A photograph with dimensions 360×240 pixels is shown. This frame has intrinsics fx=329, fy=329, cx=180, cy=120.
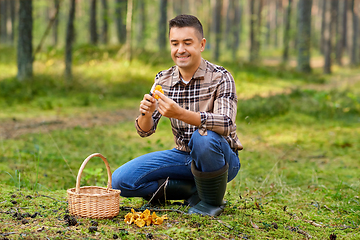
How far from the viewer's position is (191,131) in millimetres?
2799

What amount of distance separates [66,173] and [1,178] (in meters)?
0.72

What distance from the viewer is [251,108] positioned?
24.1 ft

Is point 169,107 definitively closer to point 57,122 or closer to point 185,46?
point 185,46

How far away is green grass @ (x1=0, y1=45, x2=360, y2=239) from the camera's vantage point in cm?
251

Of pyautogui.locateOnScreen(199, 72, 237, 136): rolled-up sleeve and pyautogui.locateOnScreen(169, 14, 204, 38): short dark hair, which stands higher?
pyautogui.locateOnScreen(169, 14, 204, 38): short dark hair

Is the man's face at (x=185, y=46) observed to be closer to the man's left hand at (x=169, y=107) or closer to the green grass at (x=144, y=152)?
the man's left hand at (x=169, y=107)

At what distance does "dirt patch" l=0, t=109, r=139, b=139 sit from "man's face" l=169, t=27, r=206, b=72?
3672 millimetres

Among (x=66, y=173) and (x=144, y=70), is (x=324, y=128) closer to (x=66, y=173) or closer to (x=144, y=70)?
(x=66, y=173)

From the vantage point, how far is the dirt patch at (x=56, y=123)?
6023 millimetres

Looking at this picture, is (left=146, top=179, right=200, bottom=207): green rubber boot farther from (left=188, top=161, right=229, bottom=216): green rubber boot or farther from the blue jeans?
(left=188, top=161, right=229, bottom=216): green rubber boot

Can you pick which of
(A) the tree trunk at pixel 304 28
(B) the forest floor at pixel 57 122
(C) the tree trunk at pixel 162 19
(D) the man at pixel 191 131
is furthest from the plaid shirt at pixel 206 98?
(C) the tree trunk at pixel 162 19

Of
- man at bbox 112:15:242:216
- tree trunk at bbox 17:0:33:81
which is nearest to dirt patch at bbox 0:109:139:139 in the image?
tree trunk at bbox 17:0:33:81

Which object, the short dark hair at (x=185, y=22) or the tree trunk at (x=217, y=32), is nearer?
the short dark hair at (x=185, y=22)

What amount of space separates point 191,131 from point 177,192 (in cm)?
59
